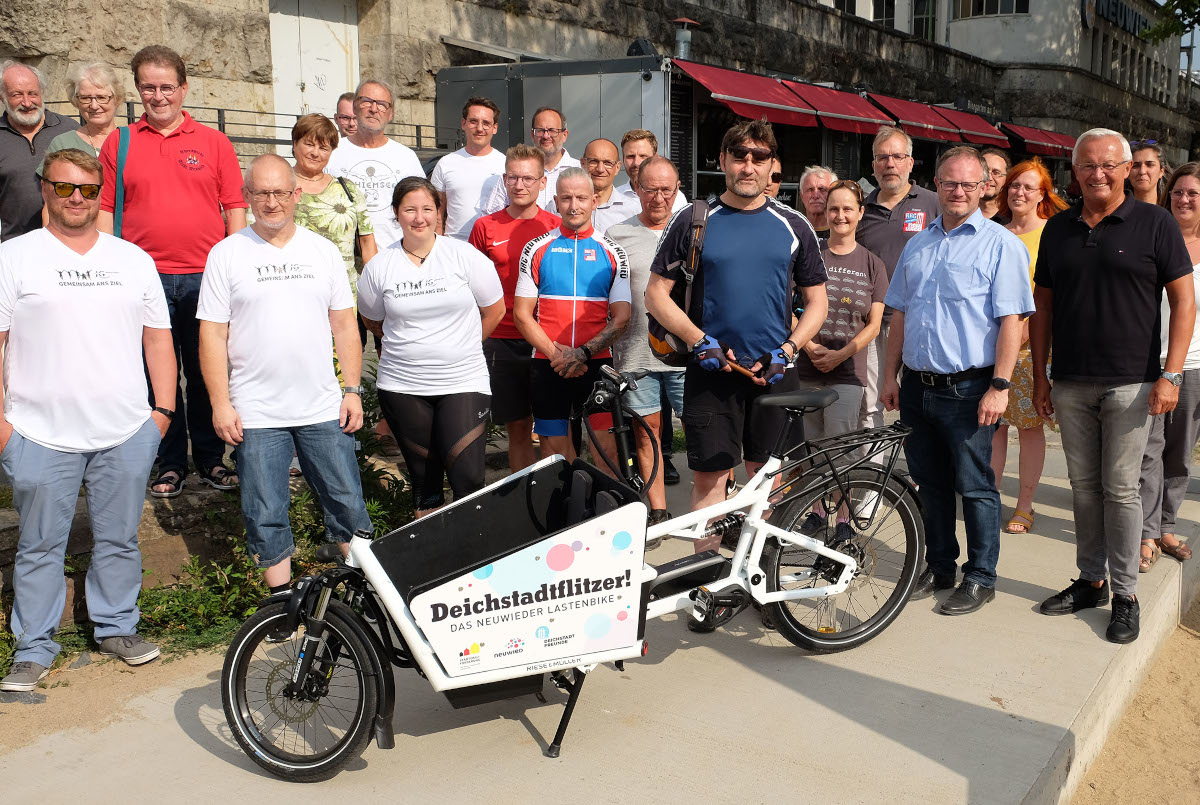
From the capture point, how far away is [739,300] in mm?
4641

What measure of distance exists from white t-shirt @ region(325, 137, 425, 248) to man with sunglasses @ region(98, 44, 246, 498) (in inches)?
41.5

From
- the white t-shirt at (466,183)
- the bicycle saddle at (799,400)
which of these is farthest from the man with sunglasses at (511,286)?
the bicycle saddle at (799,400)

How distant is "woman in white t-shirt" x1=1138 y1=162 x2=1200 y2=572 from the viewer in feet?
16.9

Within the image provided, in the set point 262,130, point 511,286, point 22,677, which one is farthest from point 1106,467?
point 262,130

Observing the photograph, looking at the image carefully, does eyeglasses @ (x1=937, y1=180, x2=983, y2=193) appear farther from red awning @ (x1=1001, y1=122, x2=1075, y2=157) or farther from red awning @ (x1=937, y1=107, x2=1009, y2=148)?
red awning @ (x1=1001, y1=122, x2=1075, y2=157)

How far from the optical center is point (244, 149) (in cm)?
1000

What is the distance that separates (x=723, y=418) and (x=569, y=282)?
1154mm

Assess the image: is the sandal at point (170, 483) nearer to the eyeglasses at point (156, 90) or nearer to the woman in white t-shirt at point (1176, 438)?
the eyeglasses at point (156, 90)

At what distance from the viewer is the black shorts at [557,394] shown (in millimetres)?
5520

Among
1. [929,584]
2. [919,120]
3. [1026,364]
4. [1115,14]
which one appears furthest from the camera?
[1115,14]

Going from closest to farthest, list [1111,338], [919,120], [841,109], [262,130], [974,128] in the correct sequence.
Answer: [1111,338] < [262,130] < [841,109] < [919,120] < [974,128]

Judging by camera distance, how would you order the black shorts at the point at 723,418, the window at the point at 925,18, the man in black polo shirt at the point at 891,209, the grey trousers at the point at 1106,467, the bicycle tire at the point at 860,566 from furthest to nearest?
the window at the point at 925,18 → the man in black polo shirt at the point at 891,209 → the black shorts at the point at 723,418 → the grey trousers at the point at 1106,467 → the bicycle tire at the point at 860,566

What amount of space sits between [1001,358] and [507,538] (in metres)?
2.15

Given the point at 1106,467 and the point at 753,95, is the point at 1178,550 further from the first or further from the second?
the point at 753,95
